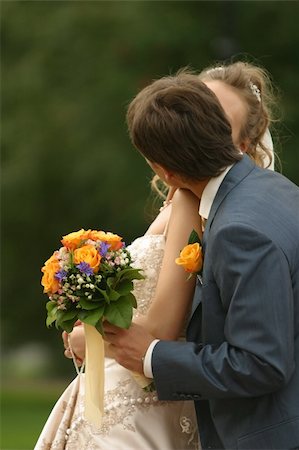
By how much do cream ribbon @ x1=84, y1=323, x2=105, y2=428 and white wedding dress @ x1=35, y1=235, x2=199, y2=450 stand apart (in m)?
0.16

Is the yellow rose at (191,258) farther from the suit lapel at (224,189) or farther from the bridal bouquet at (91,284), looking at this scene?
the bridal bouquet at (91,284)

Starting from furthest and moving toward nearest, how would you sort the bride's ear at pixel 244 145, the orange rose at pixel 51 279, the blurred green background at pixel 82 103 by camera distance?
1. the blurred green background at pixel 82 103
2. the bride's ear at pixel 244 145
3. the orange rose at pixel 51 279

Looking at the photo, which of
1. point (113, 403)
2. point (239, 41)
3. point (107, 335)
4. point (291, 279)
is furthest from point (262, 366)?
point (239, 41)

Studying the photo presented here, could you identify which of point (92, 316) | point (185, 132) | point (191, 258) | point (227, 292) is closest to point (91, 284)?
point (92, 316)

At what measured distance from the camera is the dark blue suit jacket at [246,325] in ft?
12.6

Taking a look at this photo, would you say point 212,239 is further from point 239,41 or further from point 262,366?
point 239,41

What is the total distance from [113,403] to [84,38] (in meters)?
15.8

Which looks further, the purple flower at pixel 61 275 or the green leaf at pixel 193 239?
the green leaf at pixel 193 239

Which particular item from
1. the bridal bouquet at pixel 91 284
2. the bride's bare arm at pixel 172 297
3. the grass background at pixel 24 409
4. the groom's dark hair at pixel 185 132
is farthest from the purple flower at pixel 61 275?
the grass background at pixel 24 409

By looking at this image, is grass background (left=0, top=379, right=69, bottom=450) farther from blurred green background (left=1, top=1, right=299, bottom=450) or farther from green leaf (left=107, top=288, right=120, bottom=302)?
green leaf (left=107, top=288, right=120, bottom=302)

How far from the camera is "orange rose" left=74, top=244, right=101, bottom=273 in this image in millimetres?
4196

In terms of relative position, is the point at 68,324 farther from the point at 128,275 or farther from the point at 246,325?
the point at 246,325

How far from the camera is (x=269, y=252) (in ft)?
12.6

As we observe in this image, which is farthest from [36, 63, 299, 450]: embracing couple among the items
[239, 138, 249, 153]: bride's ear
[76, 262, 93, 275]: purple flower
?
[239, 138, 249, 153]: bride's ear
